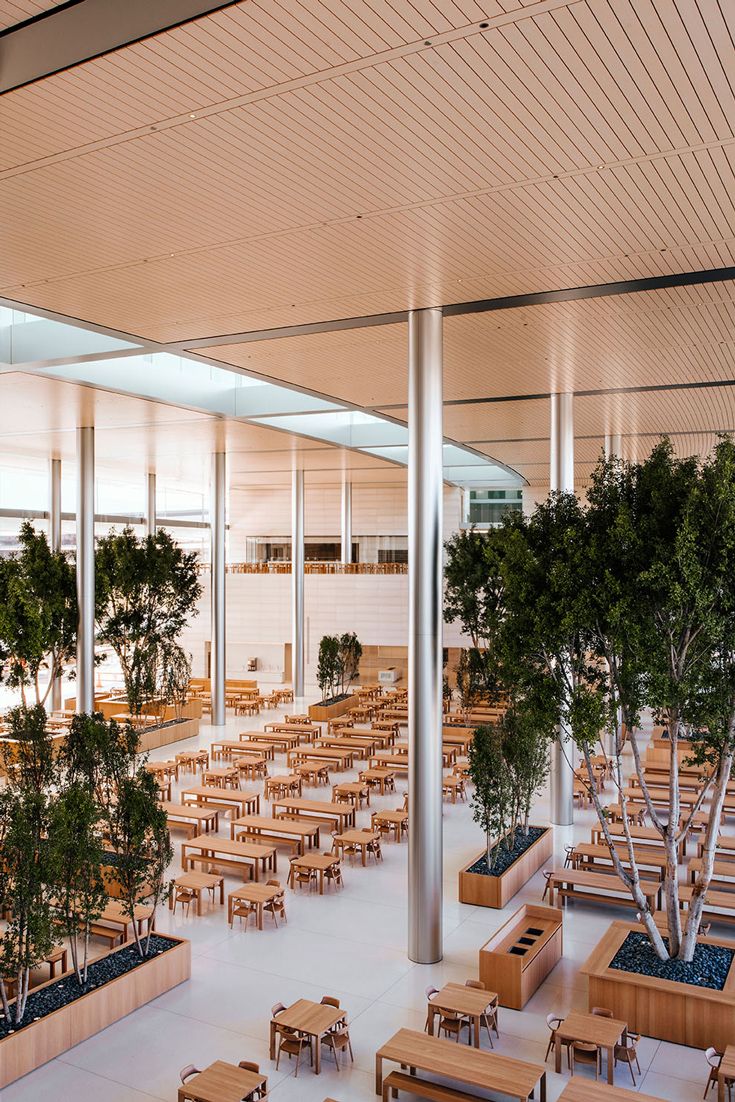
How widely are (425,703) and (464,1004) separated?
2.74 metres

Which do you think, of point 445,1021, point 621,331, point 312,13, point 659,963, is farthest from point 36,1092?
point 621,331

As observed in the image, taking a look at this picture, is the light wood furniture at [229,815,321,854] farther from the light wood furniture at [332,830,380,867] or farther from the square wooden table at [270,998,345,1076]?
the square wooden table at [270,998,345,1076]

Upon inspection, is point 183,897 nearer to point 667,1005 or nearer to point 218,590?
point 667,1005

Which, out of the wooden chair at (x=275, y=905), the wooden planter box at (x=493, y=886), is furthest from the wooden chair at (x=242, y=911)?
the wooden planter box at (x=493, y=886)

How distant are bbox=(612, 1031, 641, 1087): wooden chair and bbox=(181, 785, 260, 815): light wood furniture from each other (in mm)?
7609

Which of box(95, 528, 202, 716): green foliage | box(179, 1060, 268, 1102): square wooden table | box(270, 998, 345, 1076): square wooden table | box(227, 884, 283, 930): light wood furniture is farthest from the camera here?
box(95, 528, 202, 716): green foliage

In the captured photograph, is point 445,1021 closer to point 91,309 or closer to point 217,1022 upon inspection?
point 217,1022

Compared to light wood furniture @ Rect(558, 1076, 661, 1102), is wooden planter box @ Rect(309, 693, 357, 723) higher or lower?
lower

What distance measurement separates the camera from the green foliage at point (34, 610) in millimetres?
15547

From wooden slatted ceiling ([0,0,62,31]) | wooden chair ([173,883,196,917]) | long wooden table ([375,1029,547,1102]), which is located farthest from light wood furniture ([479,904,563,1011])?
wooden slatted ceiling ([0,0,62,31])

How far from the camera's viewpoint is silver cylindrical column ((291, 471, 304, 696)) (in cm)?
2788

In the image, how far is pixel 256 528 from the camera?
36.4 metres

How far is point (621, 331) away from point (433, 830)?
6335 millimetres

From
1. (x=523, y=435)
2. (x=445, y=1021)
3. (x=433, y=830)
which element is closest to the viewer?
(x=445, y=1021)
